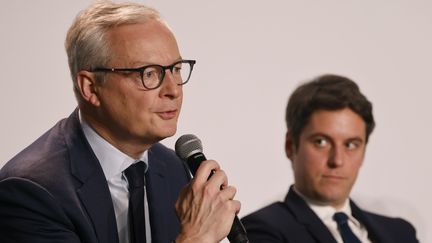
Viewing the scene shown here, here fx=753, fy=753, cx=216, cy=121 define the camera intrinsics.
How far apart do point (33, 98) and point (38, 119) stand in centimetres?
8

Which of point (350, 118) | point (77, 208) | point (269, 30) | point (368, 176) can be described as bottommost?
point (368, 176)

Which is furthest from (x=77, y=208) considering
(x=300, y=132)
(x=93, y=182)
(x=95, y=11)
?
(x=300, y=132)

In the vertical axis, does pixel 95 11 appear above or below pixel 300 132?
above

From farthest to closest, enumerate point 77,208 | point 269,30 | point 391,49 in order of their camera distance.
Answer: point 391,49
point 269,30
point 77,208

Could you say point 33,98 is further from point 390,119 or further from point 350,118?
point 390,119

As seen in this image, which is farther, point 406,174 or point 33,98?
point 406,174

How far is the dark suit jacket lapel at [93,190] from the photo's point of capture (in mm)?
1763


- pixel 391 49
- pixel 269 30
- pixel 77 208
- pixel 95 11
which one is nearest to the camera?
pixel 77 208

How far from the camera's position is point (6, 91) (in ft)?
8.49

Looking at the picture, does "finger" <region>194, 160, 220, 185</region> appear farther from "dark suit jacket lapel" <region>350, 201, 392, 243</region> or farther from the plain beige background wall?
the plain beige background wall

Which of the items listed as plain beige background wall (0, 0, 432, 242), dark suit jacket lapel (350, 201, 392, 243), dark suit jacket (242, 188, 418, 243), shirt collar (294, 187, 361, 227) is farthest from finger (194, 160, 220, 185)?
plain beige background wall (0, 0, 432, 242)

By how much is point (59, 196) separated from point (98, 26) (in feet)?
1.37

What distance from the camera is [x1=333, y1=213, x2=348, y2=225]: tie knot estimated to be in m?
2.34

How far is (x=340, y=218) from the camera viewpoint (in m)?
2.35
